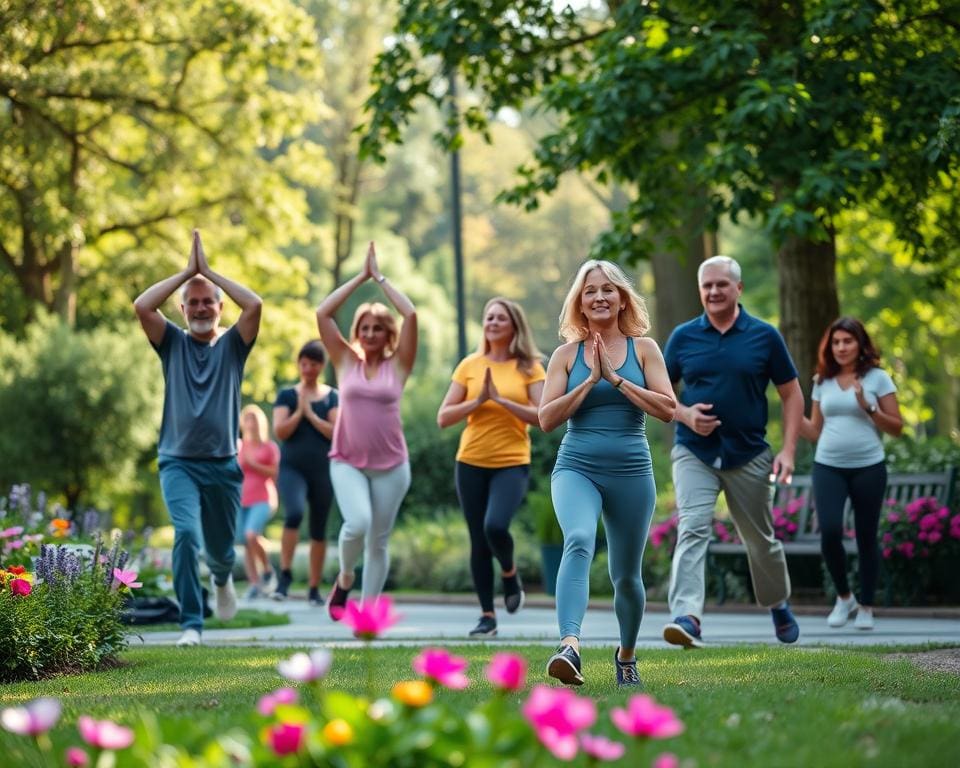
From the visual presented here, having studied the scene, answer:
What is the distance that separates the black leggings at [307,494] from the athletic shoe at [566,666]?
8.21 meters

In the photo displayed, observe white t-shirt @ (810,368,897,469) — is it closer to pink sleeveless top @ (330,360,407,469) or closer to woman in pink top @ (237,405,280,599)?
pink sleeveless top @ (330,360,407,469)

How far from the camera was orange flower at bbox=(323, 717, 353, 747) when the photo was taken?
3812 mm

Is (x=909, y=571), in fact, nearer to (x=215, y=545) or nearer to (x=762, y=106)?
(x=762, y=106)

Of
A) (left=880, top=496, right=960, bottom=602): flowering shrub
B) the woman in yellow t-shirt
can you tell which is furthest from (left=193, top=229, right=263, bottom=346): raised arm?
(left=880, top=496, right=960, bottom=602): flowering shrub

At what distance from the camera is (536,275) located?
78812 mm

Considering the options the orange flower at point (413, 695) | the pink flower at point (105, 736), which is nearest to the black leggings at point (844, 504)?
the orange flower at point (413, 695)

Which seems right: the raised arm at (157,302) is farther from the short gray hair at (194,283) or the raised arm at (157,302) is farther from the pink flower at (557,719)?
the pink flower at (557,719)

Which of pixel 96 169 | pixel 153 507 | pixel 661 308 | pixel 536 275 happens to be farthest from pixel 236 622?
pixel 536 275

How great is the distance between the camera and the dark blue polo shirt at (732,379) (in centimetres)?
946

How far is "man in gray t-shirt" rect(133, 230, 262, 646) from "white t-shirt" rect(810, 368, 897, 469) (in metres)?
4.40

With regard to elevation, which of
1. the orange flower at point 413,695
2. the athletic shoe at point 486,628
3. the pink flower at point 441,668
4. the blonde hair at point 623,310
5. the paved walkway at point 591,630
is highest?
the blonde hair at point 623,310

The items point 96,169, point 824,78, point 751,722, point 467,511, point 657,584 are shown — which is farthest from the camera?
point 96,169

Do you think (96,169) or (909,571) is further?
(96,169)

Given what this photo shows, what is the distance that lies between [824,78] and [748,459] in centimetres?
645
